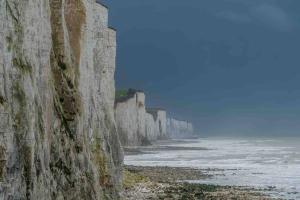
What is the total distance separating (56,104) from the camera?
18266 mm

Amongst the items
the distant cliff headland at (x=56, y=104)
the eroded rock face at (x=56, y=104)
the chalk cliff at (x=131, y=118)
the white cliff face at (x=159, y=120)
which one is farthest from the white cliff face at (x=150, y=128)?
the eroded rock face at (x=56, y=104)

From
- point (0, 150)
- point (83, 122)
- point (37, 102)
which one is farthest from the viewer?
point (83, 122)

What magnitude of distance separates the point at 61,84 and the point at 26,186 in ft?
17.2

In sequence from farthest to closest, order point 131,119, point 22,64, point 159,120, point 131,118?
point 159,120
point 131,118
point 131,119
point 22,64

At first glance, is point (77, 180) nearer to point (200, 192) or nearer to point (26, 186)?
point (26, 186)

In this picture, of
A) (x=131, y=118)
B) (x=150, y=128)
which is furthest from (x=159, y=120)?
(x=131, y=118)

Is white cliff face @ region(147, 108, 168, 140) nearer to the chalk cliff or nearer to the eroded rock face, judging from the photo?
the chalk cliff

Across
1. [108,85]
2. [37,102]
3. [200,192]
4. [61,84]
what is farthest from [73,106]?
[200,192]

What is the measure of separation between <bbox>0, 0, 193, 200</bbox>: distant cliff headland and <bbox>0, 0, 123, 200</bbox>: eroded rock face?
21 mm

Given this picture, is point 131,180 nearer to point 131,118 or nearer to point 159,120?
point 131,118

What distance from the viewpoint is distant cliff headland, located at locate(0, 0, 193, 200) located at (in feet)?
45.3

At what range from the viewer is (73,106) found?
19.0 m

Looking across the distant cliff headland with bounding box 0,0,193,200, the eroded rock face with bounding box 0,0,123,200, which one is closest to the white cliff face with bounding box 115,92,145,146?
the distant cliff headland with bounding box 0,0,193,200

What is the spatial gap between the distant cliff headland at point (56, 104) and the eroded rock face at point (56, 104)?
2cm
